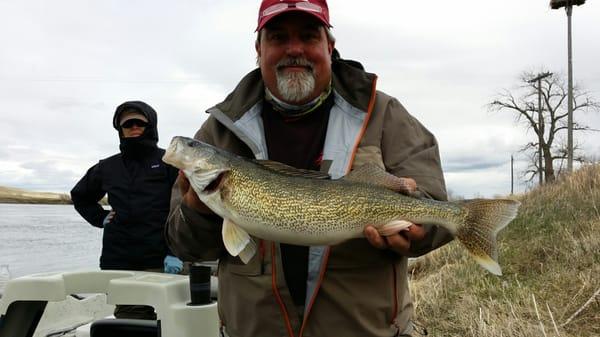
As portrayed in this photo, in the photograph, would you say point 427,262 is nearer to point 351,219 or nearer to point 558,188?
point 558,188

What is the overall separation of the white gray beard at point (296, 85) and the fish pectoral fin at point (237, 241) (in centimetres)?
78

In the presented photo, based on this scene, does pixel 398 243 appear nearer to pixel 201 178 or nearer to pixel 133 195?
pixel 201 178

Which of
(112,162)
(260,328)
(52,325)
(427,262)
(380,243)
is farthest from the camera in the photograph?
(427,262)

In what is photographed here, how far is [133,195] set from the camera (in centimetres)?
570

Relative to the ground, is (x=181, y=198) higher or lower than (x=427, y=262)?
higher

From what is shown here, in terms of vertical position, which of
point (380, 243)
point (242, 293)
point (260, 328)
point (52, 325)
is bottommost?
point (52, 325)

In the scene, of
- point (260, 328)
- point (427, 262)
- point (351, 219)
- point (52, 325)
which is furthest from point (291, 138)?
point (427, 262)

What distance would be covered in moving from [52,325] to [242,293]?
3.23m

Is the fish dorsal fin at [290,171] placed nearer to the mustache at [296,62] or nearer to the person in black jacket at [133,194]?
the mustache at [296,62]

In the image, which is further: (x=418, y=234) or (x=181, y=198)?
(x=181, y=198)

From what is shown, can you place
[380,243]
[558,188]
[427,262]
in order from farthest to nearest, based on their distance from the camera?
[558,188], [427,262], [380,243]

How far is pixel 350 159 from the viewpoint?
8.89ft

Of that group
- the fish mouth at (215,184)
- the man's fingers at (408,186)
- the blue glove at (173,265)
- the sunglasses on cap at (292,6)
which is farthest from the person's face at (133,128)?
the man's fingers at (408,186)

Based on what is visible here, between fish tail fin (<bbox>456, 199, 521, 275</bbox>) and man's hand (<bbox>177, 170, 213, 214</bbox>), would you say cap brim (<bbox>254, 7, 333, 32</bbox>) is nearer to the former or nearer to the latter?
man's hand (<bbox>177, 170, 213, 214</bbox>)
